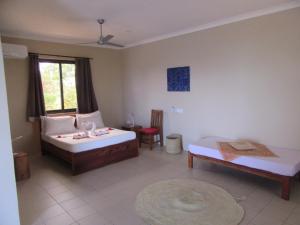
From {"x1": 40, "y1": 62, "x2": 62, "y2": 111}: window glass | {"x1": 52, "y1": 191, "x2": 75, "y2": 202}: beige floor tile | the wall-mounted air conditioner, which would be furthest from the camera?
{"x1": 40, "y1": 62, "x2": 62, "y2": 111}: window glass

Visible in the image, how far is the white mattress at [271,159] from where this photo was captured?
9.21ft

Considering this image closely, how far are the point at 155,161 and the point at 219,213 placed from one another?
1.95 metres

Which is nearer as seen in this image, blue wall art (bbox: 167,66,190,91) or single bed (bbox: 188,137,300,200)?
single bed (bbox: 188,137,300,200)

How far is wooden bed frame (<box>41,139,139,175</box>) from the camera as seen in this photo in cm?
377

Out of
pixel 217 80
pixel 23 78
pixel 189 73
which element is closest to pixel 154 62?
pixel 189 73

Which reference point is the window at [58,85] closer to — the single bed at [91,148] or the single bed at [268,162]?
the single bed at [91,148]

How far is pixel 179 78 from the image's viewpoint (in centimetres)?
481

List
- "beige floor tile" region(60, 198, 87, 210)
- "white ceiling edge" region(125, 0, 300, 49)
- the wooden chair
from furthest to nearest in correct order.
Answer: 1. the wooden chair
2. "white ceiling edge" region(125, 0, 300, 49)
3. "beige floor tile" region(60, 198, 87, 210)

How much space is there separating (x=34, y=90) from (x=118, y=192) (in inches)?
119

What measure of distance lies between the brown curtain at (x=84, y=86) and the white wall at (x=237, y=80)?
1516mm

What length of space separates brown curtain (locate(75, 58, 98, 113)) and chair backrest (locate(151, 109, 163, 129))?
159 centimetres

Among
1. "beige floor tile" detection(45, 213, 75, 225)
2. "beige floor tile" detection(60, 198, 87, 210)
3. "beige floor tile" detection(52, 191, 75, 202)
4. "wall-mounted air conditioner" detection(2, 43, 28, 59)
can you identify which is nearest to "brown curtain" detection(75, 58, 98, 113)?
"wall-mounted air conditioner" detection(2, 43, 28, 59)

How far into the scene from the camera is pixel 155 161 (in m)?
4.31

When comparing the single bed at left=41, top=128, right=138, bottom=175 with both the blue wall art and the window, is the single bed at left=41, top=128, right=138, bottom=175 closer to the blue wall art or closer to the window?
the window
